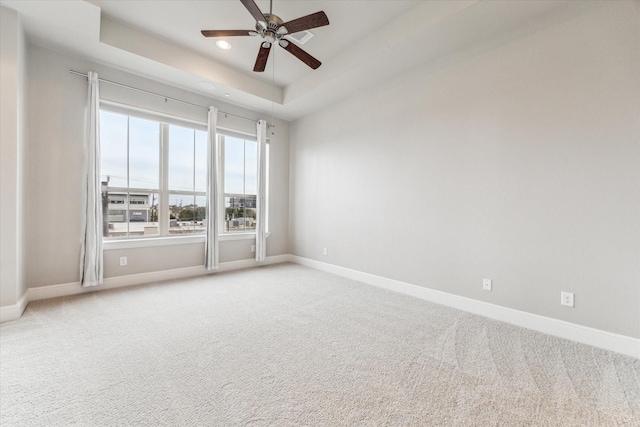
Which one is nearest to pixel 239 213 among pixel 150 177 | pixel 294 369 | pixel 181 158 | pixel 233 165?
pixel 233 165

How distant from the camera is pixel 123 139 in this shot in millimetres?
3697

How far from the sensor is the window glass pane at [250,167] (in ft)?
16.1

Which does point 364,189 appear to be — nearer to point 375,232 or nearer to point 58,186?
point 375,232

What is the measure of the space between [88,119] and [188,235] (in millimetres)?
1954

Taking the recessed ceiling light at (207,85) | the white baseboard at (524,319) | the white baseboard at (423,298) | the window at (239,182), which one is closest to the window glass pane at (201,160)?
the window at (239,182)

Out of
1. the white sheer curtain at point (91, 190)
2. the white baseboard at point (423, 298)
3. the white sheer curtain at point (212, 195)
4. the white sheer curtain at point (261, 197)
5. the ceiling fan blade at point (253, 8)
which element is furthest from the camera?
the white sheer curtain at point (261, 197)

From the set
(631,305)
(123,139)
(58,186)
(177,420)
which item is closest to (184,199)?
(123,139)

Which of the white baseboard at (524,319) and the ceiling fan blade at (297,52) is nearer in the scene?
the white baseboard at (524,319)

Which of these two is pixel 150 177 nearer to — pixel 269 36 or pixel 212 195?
pixel 212 195

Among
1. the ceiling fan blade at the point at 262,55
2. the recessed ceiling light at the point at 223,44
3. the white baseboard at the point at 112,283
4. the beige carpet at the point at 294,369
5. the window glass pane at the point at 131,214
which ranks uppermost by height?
the recessed ceiling light at the point at 223,44

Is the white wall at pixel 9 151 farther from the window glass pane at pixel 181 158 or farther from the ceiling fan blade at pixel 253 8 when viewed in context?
the ceiling fan blade at pixel 253 8

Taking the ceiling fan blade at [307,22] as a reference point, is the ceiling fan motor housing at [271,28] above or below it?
above

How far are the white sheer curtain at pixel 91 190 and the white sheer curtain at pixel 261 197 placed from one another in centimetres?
226

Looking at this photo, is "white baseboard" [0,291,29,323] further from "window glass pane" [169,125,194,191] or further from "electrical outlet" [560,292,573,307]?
"electrical outlet" [560,292,573,307]
